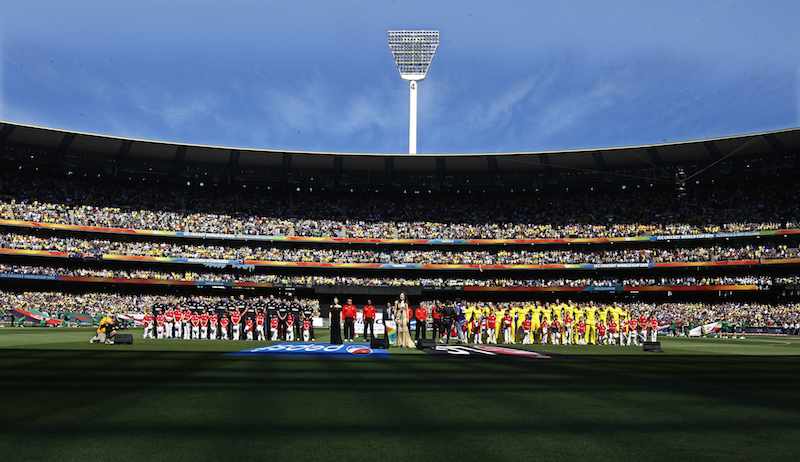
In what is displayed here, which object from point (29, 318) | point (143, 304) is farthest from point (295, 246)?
point (29, 318)

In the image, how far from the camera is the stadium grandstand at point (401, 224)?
5862 centimetres

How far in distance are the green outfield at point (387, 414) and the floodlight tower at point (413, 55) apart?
59888 millimetres

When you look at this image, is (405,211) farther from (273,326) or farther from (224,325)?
(273,326)

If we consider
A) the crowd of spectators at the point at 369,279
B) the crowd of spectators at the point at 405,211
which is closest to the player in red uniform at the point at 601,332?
the crowd of spectators at the point at 369,279

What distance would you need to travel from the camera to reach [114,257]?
197 ft

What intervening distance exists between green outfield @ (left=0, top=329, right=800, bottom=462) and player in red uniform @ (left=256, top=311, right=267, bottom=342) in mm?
14596

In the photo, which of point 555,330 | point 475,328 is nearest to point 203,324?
point 475,328

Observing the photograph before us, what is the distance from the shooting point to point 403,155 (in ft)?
209

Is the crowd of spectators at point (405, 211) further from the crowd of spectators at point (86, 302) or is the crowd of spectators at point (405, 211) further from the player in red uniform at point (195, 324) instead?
the player in red uniform at point (195, 324)

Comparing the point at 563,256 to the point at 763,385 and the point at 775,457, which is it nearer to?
the point at 763,385

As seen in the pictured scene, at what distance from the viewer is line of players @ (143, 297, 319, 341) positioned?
2741 centimetres

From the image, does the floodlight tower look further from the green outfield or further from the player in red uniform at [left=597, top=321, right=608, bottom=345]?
the green outfield

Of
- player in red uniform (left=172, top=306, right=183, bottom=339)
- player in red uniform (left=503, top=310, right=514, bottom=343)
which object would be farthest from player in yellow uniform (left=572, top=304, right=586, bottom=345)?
player in red uniform (left=172, top=306, right=183, bottom=339)

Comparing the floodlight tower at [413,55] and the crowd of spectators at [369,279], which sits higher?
the floodlight tower at [413,55]
